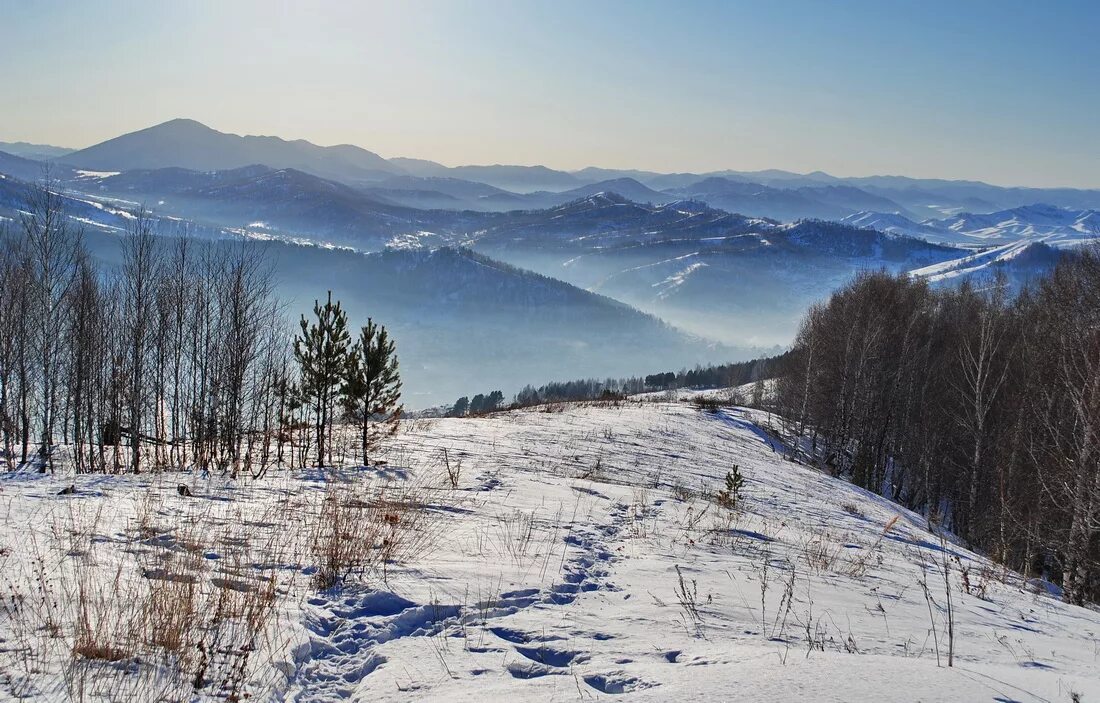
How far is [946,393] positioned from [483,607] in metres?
39.5

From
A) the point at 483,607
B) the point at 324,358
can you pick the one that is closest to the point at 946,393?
the point at 324,358

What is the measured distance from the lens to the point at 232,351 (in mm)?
19484

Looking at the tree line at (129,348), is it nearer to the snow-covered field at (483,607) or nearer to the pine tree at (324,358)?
the pine tree at (324,358)

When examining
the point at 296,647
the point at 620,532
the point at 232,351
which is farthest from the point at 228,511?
the point at 232,351

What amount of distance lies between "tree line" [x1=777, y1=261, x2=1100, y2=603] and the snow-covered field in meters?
20.3

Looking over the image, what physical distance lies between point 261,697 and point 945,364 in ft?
140

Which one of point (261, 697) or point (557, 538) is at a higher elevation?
point (261, 697)

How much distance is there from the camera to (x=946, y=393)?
3503 centimetres

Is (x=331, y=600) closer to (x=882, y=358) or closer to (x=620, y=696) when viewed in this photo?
(x=620, y=696)

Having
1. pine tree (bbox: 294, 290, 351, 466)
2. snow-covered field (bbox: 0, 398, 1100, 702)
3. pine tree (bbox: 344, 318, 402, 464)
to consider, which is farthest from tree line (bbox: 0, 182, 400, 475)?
snow-covered field (bbox: 0, 398, 1100, 702)

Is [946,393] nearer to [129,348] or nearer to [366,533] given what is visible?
[366,533]

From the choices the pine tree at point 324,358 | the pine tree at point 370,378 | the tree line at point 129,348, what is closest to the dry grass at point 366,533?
the pine tree at point 370,378

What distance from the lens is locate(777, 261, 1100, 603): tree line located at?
24344 mm

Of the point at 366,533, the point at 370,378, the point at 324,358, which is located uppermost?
the point at 324,358
